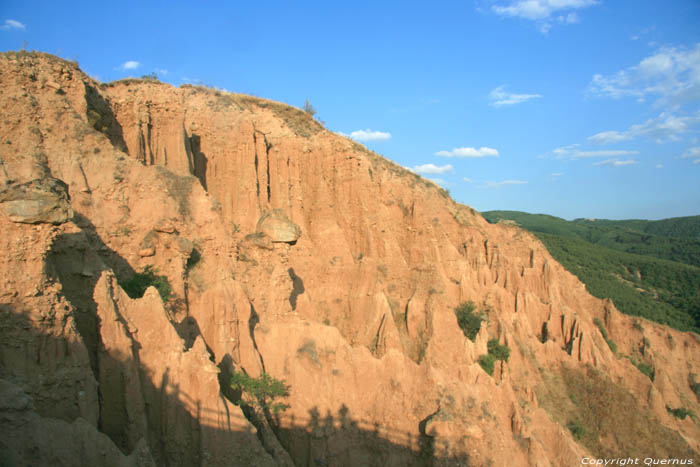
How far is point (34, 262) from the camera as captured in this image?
7.45 m

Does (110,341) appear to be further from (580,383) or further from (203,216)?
(580,383)

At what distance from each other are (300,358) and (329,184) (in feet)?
38.6

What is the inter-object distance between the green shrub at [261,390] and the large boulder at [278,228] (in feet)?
14.9

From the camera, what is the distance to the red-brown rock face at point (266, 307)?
830 centimetres

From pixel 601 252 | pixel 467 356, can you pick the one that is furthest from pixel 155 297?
pixel 601 252

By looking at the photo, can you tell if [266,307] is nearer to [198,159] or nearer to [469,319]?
[198,159]

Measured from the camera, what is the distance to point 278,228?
14.4 meters

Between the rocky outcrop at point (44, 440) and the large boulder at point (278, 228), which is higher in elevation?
the large boulder at point (278, 228)

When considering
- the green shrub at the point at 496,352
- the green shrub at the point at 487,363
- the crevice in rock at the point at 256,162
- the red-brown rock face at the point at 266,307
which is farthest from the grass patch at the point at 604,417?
the crevice in rock at the point at 256,162

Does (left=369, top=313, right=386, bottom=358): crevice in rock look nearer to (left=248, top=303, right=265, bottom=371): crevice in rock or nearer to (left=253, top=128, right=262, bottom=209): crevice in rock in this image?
(left=248, top=303, right=265, bottom=371): crevice in rock

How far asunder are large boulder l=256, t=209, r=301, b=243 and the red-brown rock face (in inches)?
1.9

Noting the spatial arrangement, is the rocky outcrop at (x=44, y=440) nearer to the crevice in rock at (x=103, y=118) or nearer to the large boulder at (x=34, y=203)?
the large boulder at (x=34, y=203)

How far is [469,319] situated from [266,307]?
11.6 metres

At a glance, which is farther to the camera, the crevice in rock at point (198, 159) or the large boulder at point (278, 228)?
the crevice in rock at point (198, 159)
